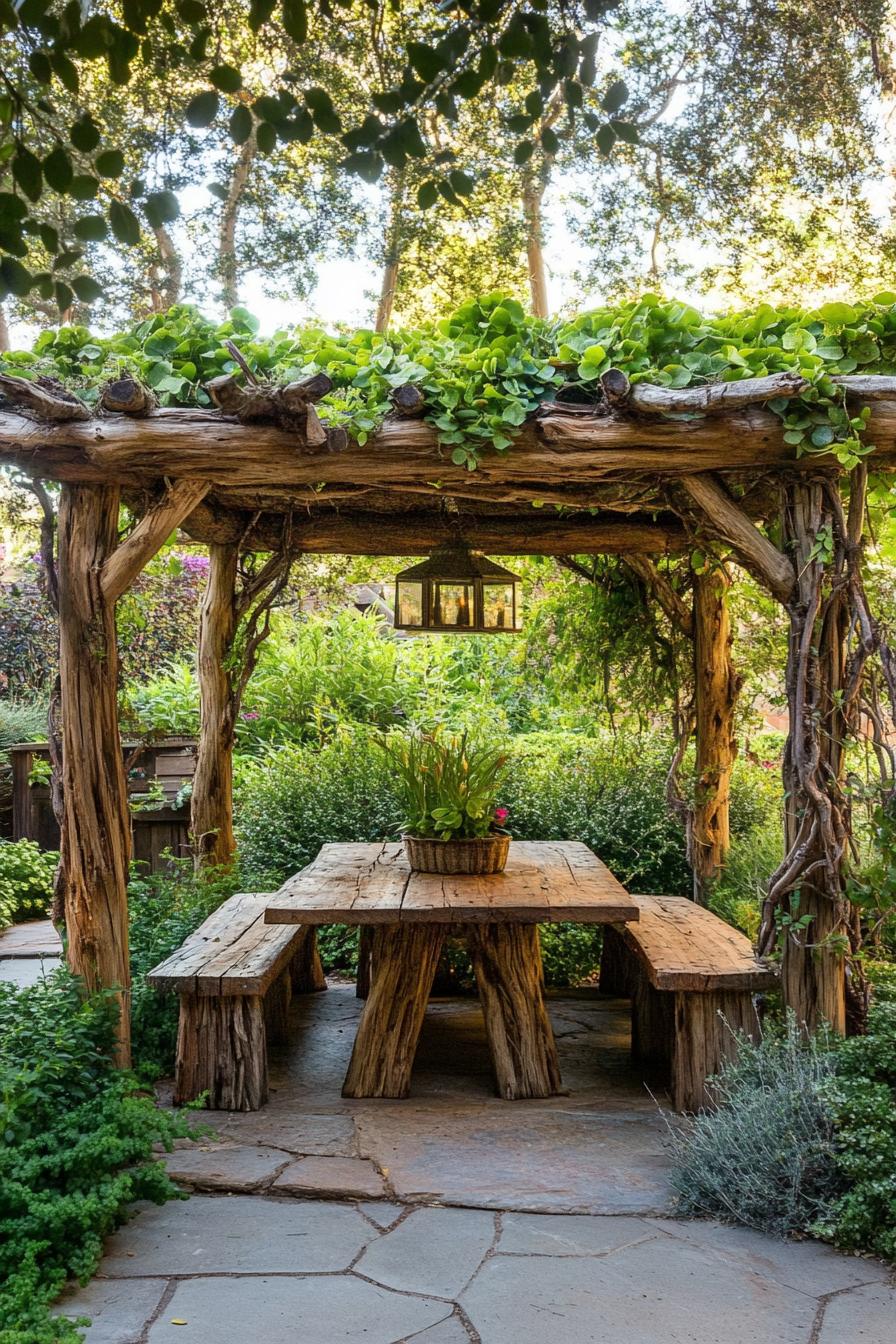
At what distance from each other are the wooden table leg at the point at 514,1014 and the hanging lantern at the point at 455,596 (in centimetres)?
138

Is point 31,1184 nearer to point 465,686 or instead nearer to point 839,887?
point 839,887

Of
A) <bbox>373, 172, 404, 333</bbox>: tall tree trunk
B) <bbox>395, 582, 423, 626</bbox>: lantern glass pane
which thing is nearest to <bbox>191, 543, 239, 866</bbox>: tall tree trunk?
<bbox>395, 582, 423, 626</bbox>: lantern glass pane

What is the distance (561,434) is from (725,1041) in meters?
2.34

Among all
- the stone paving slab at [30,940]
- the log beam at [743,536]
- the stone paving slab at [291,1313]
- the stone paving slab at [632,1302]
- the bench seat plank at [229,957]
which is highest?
the log beam at [743,536]

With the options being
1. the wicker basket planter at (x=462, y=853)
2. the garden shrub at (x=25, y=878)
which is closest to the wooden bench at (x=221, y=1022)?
the wicker basket planter at (x=462, y=853)

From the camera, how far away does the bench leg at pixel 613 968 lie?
6734mm

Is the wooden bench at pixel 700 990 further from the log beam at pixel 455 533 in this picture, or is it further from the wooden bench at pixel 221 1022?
the log beam at pixel 455 533

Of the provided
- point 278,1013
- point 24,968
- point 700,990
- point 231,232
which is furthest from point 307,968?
point 231,232

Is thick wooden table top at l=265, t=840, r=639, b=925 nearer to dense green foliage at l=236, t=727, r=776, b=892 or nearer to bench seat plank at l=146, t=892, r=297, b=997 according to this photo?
bench seat plank at l=146, t=892, r=297, b=997

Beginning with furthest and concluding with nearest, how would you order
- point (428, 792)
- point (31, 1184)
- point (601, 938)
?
point (601, 938) → point (428, 792) → point (31, 1184)

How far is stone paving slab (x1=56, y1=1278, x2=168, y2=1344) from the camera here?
2850mm

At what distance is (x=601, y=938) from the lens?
23.1 ft

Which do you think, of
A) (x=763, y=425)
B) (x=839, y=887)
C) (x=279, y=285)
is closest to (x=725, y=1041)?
(x=839, y=887)

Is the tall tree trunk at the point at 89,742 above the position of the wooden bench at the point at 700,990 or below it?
above
